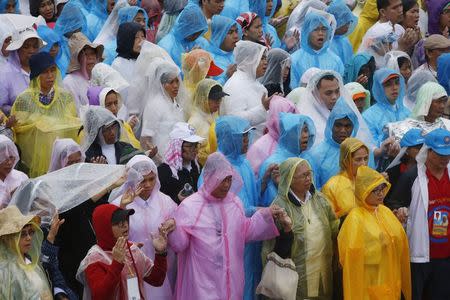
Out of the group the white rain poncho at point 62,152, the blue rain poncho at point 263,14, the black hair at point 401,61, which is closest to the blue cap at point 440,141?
the white rain poncho at point 62,152

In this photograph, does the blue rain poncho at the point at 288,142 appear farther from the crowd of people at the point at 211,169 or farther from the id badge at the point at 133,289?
the id badge at the point at 133,289

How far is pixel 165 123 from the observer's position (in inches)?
521

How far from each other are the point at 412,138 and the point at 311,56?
334 cm

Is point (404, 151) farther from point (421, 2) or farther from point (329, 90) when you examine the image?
point (421, 2)

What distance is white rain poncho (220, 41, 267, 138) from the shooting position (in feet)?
44.9

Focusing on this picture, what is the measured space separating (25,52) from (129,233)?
3300 mm

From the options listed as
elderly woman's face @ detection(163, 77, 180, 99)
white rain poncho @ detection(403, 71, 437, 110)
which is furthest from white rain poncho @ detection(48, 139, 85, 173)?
white rain poncho @ detection(403, 71, 437, 110)

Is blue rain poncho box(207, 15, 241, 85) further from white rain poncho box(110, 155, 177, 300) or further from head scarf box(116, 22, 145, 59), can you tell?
white rain poncho box(110, 155, 177, 300)

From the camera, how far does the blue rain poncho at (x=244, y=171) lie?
11.8 metres

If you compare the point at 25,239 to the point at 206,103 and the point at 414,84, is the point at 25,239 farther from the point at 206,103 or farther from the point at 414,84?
the point at 414,84

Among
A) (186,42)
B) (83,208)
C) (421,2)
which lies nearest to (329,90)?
(186,42)

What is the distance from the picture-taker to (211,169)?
36.7 ft

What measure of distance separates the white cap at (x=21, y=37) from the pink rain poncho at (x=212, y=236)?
3145mm

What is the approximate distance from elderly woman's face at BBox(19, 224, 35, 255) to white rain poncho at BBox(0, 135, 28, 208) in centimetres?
125
